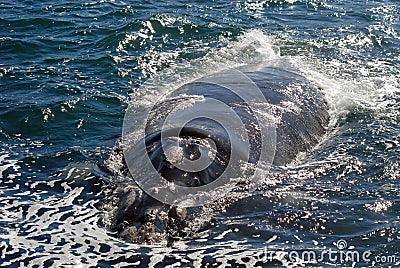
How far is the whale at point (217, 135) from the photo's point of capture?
6.75 metres

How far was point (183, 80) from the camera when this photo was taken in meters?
12.4

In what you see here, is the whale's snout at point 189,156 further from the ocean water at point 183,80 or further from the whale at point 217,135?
the ocean water at point 183,80

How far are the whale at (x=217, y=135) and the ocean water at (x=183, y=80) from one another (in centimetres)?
24

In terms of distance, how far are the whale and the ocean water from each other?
0.24m

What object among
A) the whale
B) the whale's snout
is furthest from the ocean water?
the whale's snout

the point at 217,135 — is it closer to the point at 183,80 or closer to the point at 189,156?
the point at 189,156

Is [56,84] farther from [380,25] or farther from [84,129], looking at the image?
[380,25]

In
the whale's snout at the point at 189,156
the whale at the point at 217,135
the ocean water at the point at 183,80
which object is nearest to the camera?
the ocean water at the point at 183,80

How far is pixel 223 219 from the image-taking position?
7.08 meters

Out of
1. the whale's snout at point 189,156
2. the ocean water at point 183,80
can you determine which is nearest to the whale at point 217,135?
the whale's snout at point 189,156

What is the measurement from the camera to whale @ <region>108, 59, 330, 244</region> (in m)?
6.75

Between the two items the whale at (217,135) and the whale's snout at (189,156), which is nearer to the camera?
the whale at (217,135)

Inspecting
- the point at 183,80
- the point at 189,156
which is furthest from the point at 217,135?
the point at 183,80

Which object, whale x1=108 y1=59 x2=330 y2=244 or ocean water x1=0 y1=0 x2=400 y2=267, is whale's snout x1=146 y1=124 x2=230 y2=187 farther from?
ocean water x1=0 y1=0 x2=400 y2=267
